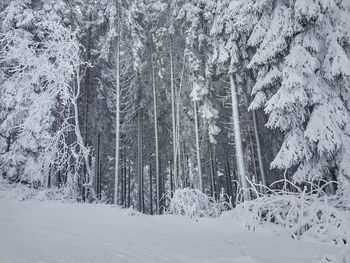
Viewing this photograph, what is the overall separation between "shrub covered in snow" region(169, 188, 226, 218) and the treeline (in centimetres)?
118

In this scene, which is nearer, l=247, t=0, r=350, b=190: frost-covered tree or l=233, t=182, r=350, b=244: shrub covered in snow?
l=233, t=182, r=350, b=244: shrub covered in snow

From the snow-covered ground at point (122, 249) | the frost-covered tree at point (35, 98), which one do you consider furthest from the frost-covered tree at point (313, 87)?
the frost-covered tree at point (35, 98)

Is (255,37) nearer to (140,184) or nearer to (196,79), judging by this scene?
(196,79)

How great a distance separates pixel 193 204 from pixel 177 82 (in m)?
12.1

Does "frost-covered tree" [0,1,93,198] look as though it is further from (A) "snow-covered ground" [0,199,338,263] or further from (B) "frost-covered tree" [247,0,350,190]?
(A) "snow-covered ground" [0,199,338,263]

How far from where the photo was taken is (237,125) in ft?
45.6

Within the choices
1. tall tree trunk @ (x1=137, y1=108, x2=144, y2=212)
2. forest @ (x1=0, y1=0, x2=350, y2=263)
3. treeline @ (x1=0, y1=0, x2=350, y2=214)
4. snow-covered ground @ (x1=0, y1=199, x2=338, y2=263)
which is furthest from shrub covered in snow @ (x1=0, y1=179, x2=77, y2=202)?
tall tree trunk @ (x1=137, y1=108, x2=144, y2=212)

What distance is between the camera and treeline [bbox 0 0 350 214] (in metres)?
9.56

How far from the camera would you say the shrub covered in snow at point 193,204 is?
381 inches

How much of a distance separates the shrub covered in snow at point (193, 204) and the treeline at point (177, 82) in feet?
3.88

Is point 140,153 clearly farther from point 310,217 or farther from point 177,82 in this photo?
point 310,217

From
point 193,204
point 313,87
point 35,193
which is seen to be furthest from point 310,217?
point 35,193

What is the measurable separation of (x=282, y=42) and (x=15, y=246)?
34.6 ft

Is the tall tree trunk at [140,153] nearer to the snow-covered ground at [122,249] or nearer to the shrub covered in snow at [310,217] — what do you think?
A: the shrub covered in snow at [310,217]
